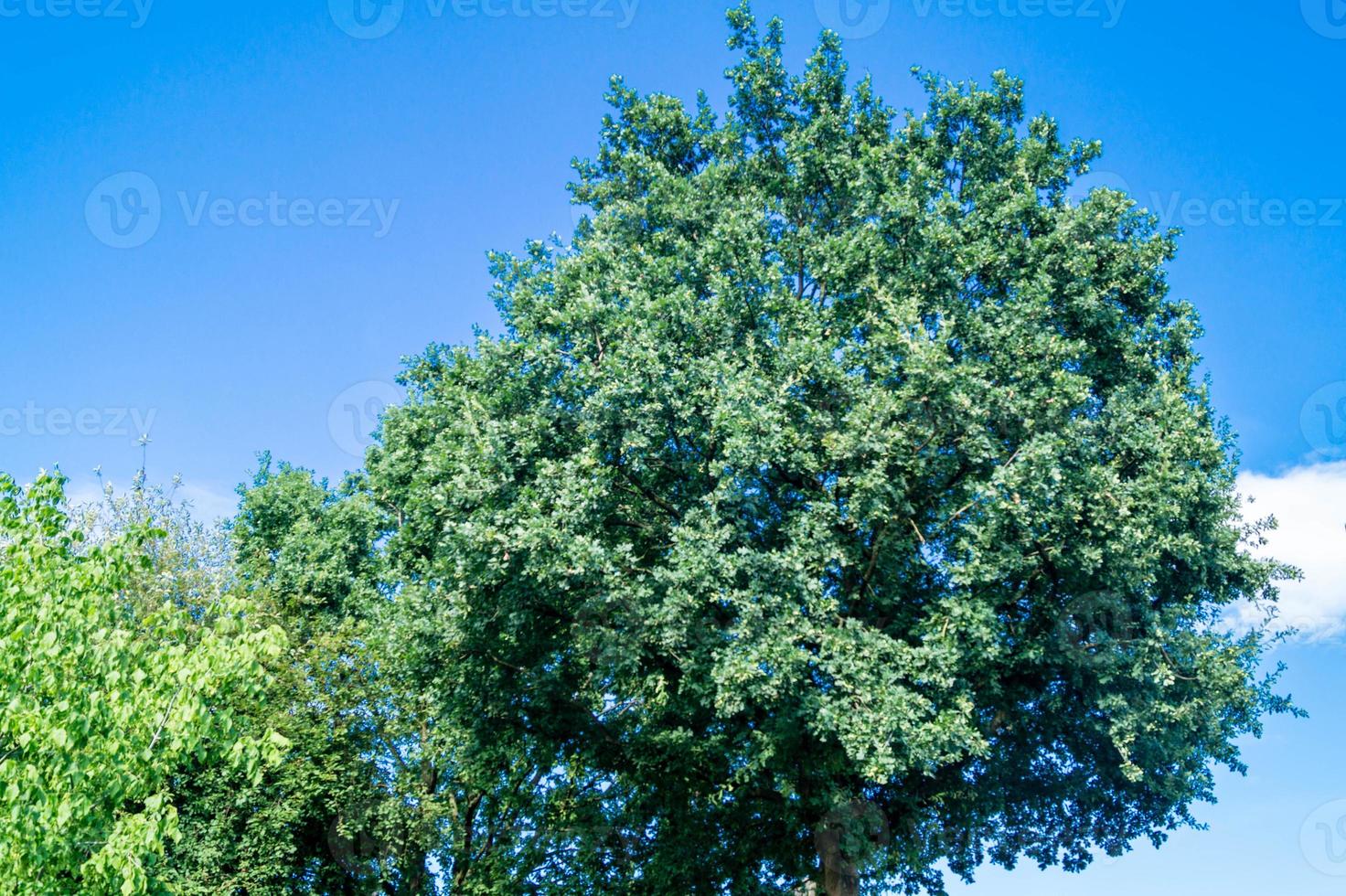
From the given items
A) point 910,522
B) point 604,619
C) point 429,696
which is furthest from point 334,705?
point 910,522

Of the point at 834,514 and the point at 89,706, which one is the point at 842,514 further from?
the point at 89,706

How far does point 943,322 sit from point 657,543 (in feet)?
24.2

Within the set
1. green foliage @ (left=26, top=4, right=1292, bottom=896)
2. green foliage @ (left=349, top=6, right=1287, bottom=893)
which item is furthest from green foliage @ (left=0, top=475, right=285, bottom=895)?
green foliage @ (left=349, top=6, right=1287, bottom=893)

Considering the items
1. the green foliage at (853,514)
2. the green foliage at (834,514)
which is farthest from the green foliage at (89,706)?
the green foliage at (853,514)

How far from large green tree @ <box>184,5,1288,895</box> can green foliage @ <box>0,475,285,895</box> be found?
22.4 feet

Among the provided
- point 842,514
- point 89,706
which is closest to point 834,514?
point 842,514

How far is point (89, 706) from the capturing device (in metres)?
11.5

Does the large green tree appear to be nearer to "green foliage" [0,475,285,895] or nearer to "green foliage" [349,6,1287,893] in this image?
"green foliage" [349,6,1287,893]

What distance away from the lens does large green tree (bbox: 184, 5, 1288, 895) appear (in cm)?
1866

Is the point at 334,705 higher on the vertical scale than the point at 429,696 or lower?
higher

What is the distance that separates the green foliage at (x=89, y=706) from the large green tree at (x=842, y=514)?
269 inches

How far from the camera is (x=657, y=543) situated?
2159 centimetres

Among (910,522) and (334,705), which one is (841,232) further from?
(334,705)

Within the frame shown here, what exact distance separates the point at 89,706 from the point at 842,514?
1270 centimetres
